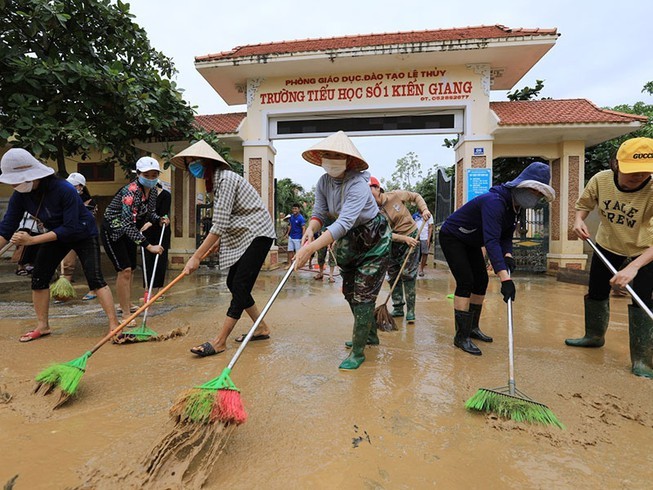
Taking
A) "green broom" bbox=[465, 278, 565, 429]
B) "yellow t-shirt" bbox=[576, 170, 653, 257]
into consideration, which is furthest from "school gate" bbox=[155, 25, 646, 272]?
"green broom" bbox=[465, 278, 565, 429]

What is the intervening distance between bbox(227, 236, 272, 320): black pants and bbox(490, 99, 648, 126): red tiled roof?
23.3 feet

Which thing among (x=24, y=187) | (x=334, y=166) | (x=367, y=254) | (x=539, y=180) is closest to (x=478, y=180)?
(x=539, y=180)

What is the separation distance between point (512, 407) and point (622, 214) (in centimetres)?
192

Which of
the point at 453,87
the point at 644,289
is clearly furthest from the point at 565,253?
the point at 644,289

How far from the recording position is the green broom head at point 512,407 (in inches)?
77.5

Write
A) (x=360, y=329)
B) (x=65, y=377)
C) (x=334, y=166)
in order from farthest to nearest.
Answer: (x=360, y=329), (x=334, y=166), (x=65, y=377)

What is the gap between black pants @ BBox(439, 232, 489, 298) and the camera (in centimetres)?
325

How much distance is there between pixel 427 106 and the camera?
352 inches

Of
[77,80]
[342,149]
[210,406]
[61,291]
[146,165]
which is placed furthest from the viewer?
[77,80]

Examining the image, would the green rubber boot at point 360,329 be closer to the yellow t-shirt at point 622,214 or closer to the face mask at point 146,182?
the yellow t-shirt at point 622,214

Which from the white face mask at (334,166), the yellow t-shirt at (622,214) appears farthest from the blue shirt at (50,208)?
the yellow t-shirt at (622,214)

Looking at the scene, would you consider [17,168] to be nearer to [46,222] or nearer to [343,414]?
[46,222]

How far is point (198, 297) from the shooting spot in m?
5.84

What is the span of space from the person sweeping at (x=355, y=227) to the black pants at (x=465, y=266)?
742 mm
